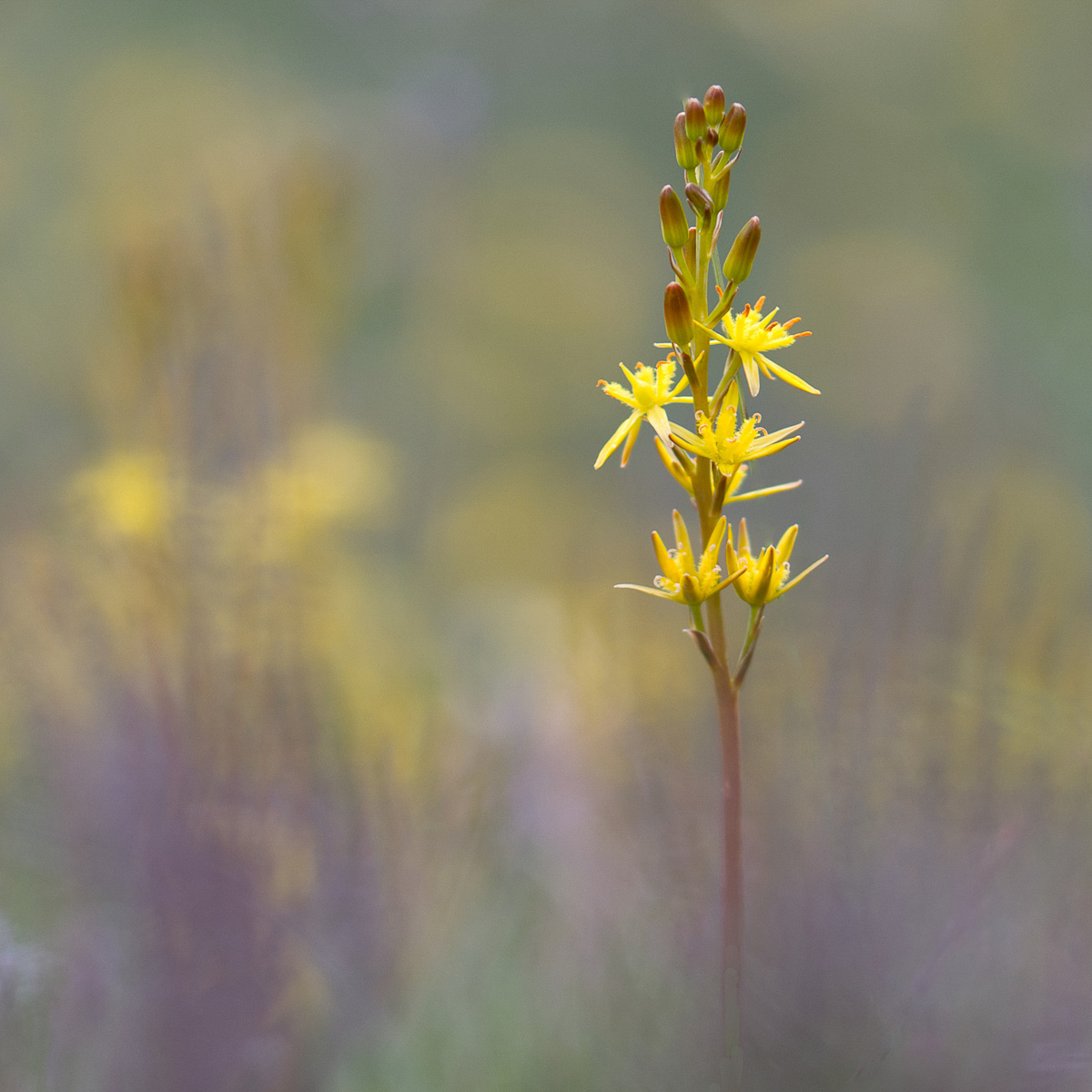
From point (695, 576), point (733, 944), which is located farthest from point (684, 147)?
point (733, 944)

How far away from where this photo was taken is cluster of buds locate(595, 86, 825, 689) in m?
0.49

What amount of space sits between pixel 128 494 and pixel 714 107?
50 cm

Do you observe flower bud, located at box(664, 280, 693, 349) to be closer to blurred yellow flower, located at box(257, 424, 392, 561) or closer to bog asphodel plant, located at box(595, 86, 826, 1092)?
bog asphodel plant, located at box(595, 86, 826, 1092)

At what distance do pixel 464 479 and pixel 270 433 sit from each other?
2501mm

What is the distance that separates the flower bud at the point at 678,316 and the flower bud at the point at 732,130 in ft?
0.31

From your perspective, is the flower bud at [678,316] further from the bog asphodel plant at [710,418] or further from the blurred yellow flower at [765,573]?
the blurred yellow flower at [765,573]

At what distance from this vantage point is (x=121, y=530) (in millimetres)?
767

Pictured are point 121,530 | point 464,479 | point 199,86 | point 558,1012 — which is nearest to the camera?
point 558,1012

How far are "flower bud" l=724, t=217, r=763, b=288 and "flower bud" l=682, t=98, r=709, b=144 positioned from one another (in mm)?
59

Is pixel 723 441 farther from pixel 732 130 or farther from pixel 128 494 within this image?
pixel 128 494

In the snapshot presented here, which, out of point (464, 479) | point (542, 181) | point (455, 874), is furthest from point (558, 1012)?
point (542, 181)

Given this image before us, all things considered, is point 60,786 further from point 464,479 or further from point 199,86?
point 199,86

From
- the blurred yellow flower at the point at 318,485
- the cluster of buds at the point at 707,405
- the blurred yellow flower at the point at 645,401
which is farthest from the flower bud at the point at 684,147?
the blurred yellow flower at the point at 318,485

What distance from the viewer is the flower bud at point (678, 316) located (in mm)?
483
